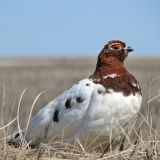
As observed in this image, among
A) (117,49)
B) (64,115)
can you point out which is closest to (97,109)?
(64,115)

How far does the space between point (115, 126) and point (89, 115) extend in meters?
0.22

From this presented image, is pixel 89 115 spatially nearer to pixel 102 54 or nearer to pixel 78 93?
pixel 78 93

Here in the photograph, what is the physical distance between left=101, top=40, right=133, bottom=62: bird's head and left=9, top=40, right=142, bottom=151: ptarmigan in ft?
0.05

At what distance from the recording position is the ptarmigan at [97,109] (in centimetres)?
576

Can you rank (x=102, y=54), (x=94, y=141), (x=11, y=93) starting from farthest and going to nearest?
1. (x=11, y=93)
2. (x=102, y=54)
3. (x=94, y=141)

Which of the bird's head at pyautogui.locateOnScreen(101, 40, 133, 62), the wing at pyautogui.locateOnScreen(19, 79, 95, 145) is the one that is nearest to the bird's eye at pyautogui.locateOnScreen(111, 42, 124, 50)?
the bird's head at pyautogui.locateOnScreen(101, 40, 133, 62)

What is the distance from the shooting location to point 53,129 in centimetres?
605

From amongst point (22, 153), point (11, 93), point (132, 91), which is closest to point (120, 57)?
point (132, 91)

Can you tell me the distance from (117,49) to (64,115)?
76cm

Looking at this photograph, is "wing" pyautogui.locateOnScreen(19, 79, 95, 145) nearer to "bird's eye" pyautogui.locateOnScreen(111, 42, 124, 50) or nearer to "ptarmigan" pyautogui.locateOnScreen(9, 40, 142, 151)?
"ptarmigan" pyautogui.locateOnScreen(9, 40, 142, 151)

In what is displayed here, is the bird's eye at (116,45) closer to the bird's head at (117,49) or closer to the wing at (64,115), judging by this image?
the bird's head at (117,49)

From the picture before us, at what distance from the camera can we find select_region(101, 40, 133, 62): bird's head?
6.26 m

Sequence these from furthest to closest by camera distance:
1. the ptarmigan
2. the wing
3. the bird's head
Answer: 1. the bird's head
2. the wing
3. the ptarmigan

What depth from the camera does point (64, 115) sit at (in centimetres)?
598
